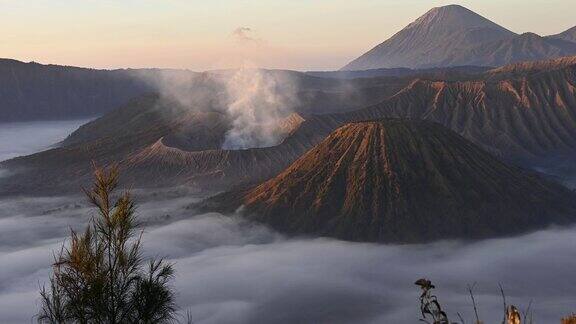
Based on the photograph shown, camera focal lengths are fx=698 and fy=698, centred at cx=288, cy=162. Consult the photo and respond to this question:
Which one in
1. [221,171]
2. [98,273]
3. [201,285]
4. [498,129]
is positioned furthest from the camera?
[498,129]

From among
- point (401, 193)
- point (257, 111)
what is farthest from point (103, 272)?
point (257, 111)

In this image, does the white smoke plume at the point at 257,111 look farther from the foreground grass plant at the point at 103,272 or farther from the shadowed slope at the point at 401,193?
the foreground grass plant at the point at 103,272

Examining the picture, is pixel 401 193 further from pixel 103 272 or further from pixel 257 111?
pixel 103 272

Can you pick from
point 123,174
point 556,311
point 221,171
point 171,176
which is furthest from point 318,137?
point 556,311

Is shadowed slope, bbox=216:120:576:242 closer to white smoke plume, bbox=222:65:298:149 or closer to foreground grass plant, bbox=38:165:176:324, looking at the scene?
white smoke plume, bbox=222:65:298:149

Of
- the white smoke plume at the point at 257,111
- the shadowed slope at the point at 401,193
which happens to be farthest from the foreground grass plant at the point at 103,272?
the white smoke plume at the point at 257,111

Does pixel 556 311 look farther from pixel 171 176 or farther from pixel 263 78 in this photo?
pixel 263 78
